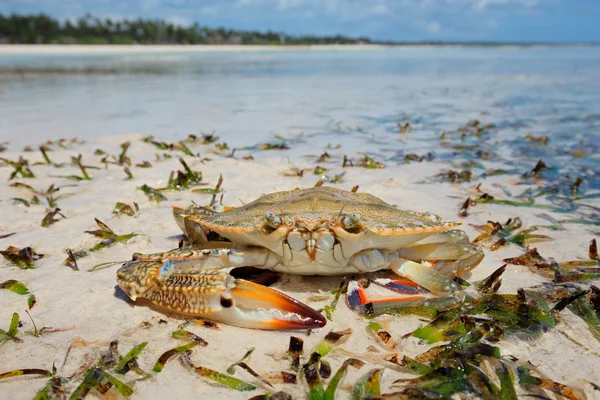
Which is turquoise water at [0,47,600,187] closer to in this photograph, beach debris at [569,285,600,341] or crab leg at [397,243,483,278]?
beach debris at [569,285,600,341]

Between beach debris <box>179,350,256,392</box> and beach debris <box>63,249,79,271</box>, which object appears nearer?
beach debris <box>179,350,256,392</box>

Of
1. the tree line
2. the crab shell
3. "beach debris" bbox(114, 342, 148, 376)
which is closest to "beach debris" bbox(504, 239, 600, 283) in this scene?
the crab shell

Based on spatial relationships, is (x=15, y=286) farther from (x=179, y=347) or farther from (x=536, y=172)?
(x=536, y=172)

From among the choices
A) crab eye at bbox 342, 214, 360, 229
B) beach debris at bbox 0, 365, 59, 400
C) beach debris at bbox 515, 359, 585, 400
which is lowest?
beach debris at bbox 0, 365, 59, 400

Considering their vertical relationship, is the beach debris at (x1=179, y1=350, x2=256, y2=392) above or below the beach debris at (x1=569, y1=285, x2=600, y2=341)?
below

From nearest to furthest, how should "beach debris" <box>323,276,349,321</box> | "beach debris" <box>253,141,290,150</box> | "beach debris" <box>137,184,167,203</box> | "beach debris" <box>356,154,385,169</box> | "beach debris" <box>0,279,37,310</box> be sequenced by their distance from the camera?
"beach debris" <box>323,276,349,321</box> < "beach debris" <box>0,279,37,310</box> < "beach debris" <box>137,184,167,203</box> < "beach debris" <box>356,154,385,169</box> < "beach debris" <box>253,141,290,150</box>

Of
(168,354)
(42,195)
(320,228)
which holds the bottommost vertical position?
(42,195)

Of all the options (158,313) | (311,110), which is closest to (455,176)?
(158,313)
